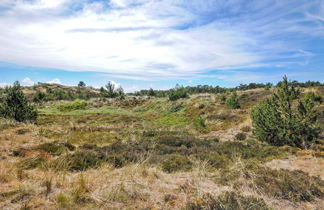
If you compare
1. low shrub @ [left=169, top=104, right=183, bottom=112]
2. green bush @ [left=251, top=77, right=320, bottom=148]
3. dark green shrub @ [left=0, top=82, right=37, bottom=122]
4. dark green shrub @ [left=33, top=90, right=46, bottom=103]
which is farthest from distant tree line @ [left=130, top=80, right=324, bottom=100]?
dark green shrub @ [left=33, top=90, right=46, bottom=103]

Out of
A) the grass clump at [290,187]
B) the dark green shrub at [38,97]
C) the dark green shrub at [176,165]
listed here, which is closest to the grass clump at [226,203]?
the grass clump at [290,187]

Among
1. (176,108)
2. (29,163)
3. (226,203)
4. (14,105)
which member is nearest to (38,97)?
(176,108)

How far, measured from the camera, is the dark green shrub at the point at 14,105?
52.6ft

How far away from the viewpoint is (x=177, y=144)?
1112 cm

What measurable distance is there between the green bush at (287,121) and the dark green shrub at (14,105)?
772 inches

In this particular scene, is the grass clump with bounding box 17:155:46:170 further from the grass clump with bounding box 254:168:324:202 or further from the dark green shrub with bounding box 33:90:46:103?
the dark green shrub with bounding box 33:90:46:103

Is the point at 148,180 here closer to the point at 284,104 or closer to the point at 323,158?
the point at 323,158

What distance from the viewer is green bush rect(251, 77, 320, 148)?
432 inches

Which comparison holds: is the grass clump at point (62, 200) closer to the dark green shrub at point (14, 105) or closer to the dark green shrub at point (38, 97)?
the dark green shrub at point (14, 105)

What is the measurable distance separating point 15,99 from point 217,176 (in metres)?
18.6

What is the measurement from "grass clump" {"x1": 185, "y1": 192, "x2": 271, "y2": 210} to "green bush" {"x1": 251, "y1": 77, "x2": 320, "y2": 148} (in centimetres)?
933

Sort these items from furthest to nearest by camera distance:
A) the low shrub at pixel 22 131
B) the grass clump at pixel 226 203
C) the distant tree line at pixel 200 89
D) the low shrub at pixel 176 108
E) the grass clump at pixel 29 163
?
1. the distant tree line at pixel 200 89
2. the low shrub at pixel 176 108
3. the low shrub at pixel 22 131
4. the grass clump at pixel 29 163
5. the grass clump at pixel 226 203

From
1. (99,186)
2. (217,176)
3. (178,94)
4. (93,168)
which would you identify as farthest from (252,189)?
(178,94)

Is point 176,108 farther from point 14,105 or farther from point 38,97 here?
point 38,97
